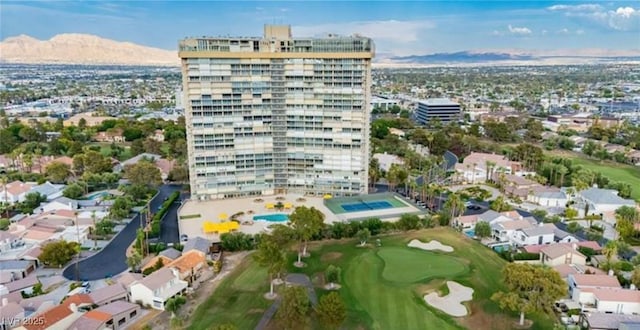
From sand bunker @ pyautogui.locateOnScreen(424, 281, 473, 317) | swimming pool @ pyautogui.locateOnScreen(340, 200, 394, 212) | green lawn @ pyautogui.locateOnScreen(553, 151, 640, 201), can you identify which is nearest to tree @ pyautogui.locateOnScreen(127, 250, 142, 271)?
swimming pool @ pyautogui.locateOnScreen(340, 200, 394, 212)

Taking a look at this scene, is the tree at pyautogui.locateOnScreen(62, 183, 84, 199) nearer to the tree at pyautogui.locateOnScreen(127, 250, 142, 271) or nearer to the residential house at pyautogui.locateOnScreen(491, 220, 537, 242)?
the tree at pyautogui.locateOnScreen(127, 250, 142, 271)

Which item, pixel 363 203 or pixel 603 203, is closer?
pixel 603 203

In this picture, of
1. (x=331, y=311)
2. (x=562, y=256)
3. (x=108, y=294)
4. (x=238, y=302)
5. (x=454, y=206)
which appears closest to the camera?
Answer: (x=331, y=311)

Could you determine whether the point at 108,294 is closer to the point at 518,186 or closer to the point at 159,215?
the point at 159,215

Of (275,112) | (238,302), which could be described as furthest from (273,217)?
(238,302)

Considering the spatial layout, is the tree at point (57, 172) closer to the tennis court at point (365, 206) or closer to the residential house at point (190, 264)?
the residential house at point (190, 264)

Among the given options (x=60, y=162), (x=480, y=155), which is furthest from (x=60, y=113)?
(x=480, y=155)

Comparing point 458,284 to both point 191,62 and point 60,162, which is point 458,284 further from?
point 60,162
